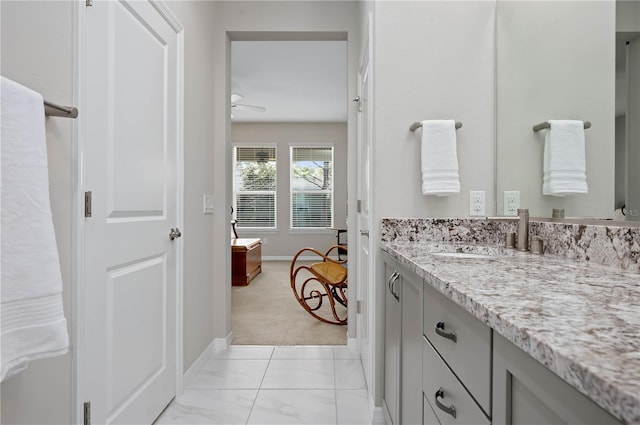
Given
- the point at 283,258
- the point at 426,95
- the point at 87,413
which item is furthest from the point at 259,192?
the point at 87,413

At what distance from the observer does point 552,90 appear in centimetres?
148

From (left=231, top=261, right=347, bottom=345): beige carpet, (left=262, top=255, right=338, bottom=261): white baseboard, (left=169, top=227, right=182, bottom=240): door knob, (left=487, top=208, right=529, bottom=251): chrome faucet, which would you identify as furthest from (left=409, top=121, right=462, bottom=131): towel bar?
(left=262, top=255, right=338, bottom=261): white baseboard

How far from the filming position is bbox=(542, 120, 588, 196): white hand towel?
4.36 ft

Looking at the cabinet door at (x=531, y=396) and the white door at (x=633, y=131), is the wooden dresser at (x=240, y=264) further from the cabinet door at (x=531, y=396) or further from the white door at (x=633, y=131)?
the cabinet door at (x=531, y=396)

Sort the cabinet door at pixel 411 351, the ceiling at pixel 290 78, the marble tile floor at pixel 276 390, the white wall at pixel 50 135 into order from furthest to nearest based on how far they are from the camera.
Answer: the ceiling at pixel 290 78
the marble tile floor at pixel 276 390
the cabinet door at pixel 411 351
the white wall at pixel 50 135

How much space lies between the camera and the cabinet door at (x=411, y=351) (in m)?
1.09

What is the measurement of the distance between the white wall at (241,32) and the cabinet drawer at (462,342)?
1756 mm

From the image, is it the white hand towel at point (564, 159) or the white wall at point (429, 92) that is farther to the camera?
the white wall at point (429, 92)

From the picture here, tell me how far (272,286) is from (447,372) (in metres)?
4.21

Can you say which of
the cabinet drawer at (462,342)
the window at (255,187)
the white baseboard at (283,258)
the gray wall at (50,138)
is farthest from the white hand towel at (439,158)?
the window at (255,187)

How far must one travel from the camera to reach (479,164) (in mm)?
1786

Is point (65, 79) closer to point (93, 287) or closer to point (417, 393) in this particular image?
point (93, 287)

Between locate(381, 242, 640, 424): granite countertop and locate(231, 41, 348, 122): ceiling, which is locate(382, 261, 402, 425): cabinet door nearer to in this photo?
locate(381, 242, 640, 424): granite countertop

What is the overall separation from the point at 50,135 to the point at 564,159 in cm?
181
